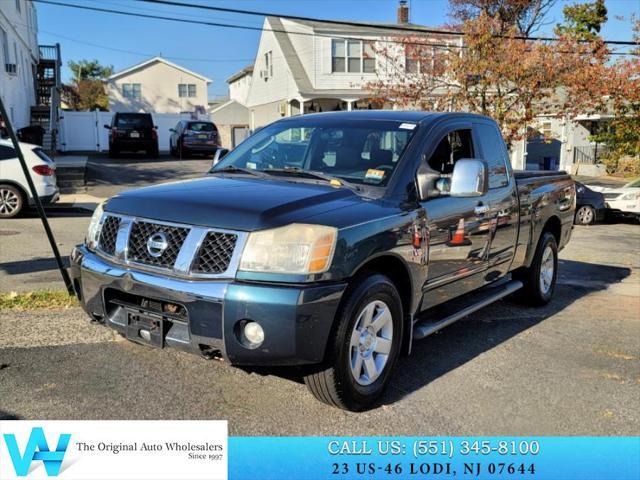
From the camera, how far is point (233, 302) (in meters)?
3.28

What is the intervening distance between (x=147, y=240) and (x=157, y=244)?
10 centimetres

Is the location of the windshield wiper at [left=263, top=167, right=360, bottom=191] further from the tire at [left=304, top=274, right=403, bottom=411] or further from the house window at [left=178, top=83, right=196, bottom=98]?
the house window at [left=178, top=83, right=196, bottom=98]

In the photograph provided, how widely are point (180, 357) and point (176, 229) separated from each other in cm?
140

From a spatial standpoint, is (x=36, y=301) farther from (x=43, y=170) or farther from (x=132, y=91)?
(x=132, y=91)

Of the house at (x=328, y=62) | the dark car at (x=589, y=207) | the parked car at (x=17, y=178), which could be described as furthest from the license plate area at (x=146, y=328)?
the house at (x=328, y=62)

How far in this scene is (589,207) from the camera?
1545 centimetres

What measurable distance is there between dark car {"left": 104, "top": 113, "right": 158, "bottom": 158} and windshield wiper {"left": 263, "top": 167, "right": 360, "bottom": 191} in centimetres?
2279

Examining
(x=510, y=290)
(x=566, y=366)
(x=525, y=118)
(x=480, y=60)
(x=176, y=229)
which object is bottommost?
(x=566, y=366)

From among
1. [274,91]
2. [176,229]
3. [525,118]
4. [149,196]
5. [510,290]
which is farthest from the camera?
[274,91]

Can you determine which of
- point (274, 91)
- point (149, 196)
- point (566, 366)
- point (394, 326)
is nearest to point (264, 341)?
point (394, 326)

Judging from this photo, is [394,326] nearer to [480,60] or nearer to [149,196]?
[149,196]

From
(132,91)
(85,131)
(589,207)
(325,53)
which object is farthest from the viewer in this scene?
(132,91)

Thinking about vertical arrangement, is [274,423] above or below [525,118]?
below

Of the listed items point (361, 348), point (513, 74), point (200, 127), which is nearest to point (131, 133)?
point (200, 127)
